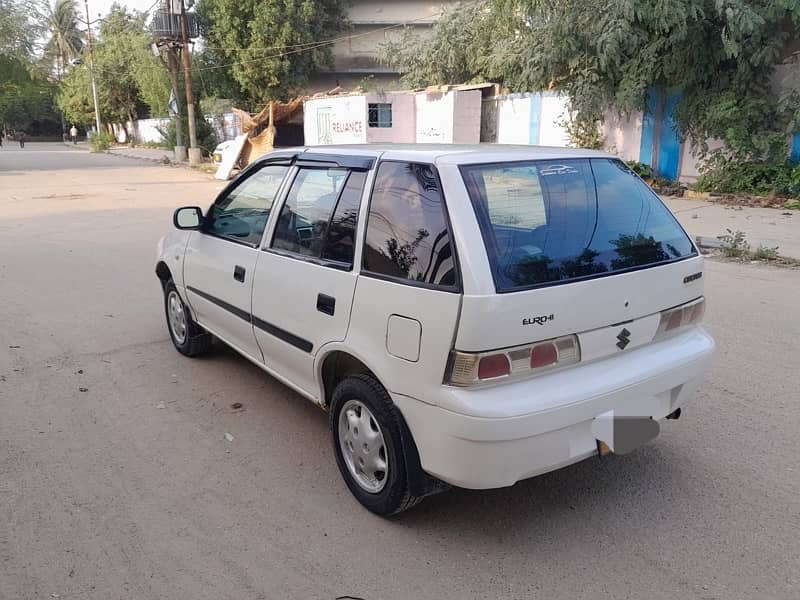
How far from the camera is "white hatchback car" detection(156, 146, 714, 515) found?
2.60m

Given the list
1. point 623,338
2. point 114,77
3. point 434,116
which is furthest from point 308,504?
point 114,77

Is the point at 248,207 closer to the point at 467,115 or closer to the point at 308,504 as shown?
the point at 308,504

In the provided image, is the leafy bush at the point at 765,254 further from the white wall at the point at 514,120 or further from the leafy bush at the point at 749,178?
the white wall at the point at 514,120

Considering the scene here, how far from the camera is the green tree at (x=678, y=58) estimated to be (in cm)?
1234

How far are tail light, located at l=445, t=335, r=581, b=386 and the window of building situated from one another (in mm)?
22545

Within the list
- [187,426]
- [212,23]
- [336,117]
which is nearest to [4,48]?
[212,23]

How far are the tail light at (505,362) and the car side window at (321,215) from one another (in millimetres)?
875

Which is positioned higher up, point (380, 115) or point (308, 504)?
point (380, 115)

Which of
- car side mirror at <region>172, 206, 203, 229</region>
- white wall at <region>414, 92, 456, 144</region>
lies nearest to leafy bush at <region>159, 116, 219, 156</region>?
white wall at <region>414, 92, 456, 144</region>

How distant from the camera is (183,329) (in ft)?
17.3

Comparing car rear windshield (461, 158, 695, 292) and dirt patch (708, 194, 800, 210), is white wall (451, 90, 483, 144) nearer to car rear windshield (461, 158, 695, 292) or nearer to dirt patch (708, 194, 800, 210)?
dirt patch (708, 194, 800, 210)

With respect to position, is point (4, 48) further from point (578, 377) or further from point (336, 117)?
point (578, 377)

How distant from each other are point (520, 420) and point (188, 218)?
3.02 m

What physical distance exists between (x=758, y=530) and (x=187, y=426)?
3228 mm
